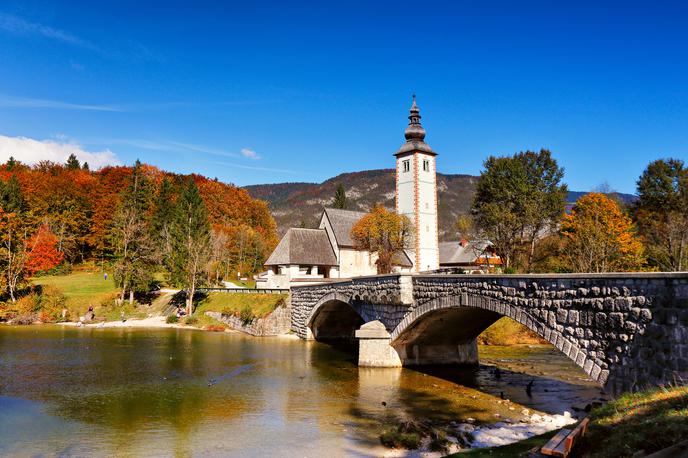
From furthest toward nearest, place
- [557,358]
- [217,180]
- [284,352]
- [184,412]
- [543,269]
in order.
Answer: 1. [217,180]
2. [543,269]
3. [284,352]
4. [557,358]
5. [184,412]

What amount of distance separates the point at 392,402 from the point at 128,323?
3830cm

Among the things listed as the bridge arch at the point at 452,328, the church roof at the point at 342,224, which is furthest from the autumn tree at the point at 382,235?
the bridge arch at the point at 452,328

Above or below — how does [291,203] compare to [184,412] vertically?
above

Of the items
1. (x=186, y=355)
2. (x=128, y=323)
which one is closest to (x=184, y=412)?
(x=186, y=355)

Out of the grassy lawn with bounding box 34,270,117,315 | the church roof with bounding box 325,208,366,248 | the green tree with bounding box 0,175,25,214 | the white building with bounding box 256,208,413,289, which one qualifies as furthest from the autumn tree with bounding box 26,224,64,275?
the church roof with bounding box 325,208,366,248

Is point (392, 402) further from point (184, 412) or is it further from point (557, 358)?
point (557, 358)

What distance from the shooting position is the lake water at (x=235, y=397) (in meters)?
15.2

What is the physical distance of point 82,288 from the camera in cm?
5922

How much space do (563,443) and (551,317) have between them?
734 cm

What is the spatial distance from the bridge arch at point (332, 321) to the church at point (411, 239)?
12358mm

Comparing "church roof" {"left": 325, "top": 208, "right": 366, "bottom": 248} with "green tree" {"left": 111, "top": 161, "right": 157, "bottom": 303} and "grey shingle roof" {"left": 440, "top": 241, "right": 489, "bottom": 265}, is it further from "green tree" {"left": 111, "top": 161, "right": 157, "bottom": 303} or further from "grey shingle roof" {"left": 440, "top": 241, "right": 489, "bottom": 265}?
"grey shingle roof" {"left": 440, "top": 241, "right": 489, "bottom": 265}

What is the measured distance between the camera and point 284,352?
113 ft

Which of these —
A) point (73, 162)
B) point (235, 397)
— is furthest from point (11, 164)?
point (235, 397)

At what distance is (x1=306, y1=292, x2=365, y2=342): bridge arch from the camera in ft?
128
